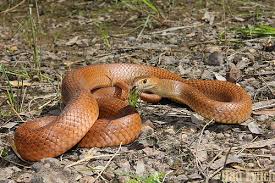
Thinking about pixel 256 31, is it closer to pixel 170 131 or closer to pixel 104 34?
pixel 104 34

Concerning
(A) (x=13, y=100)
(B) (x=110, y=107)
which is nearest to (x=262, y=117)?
(B) (x=110, y=107)

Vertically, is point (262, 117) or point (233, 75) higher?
point (233, 75)

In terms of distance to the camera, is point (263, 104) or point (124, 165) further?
point (263, 104)

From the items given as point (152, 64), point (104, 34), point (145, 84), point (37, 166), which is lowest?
point (152, 64)

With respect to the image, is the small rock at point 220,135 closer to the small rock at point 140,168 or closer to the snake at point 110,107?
the snake at point 110,107

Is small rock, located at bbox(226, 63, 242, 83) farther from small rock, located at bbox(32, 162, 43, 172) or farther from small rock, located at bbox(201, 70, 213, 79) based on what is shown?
small rock, located at bbox(32, 162, 43, 172)

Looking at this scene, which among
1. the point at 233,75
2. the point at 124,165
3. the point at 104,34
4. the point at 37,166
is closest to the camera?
the point at 37,166
